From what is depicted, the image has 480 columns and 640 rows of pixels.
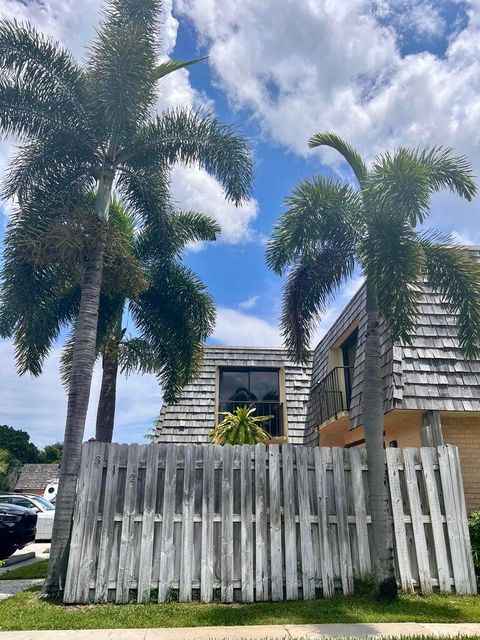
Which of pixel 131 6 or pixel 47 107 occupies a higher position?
pixel 131 6

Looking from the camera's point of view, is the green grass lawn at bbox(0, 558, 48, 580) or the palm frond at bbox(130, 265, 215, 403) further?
the palm frond at bbox(130, 265, 215, 403)

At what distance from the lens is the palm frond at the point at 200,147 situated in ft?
30.8

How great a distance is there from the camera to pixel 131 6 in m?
9.01

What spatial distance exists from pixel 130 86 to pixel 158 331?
5934 mm

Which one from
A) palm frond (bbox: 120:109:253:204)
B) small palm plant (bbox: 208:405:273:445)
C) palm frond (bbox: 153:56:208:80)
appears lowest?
small palm plant (bbox: 208:405:273:445)

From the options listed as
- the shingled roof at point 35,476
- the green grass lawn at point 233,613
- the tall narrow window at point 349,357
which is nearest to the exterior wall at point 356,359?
the tall narrow window at point 349,357

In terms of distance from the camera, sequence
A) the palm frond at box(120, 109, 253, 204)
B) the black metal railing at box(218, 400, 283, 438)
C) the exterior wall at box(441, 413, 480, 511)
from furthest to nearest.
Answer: the black metal railing at box(218, 400, 283, 438) < the palm frond at box(120, 109, 253, 204) < the exterior wall at box(441, 413, 480, 511)

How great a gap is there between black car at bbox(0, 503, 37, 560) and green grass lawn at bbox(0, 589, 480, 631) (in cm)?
550

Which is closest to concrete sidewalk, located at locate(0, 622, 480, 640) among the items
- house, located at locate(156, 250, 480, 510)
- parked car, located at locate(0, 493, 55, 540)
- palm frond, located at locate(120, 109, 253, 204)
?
house, located at locate(156, 250, 480, 510)

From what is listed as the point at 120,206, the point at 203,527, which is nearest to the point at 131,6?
the point at 120,206

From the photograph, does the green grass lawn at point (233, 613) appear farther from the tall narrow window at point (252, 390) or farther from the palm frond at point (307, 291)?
the tall narrow window at point (252, 390)

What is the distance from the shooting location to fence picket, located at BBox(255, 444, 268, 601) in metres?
5.88

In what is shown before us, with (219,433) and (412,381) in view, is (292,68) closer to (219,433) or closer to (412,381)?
(412,381)

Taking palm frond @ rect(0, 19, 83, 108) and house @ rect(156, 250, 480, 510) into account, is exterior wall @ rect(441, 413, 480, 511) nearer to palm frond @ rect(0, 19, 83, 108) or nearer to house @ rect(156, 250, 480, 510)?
house @ rect(156, 250, 480, 510)
